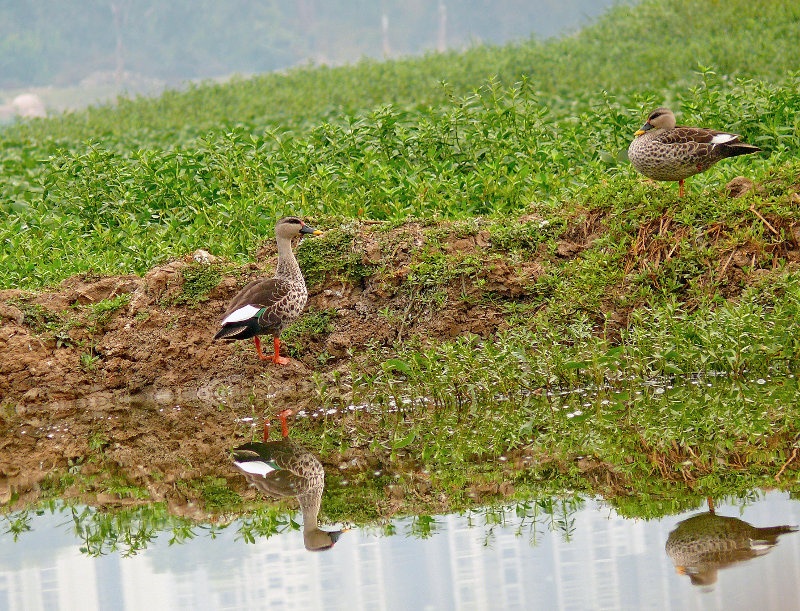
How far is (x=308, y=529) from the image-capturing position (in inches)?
218

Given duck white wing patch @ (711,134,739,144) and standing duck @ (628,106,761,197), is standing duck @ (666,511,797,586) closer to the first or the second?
standing duck @ (628,106,761,197)

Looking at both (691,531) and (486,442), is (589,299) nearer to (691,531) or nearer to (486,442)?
(486,442)

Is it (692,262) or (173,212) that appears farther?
(173,212)

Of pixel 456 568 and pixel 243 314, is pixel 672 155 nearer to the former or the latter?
pixel 243 314

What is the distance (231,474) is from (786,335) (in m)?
4.47

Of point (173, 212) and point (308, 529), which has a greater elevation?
point (173, 212)

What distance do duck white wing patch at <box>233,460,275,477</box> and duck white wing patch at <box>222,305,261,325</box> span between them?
6.26ft

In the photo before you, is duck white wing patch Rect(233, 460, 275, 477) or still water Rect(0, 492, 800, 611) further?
duck white wing patch Rect(233, 460, 275, 477)

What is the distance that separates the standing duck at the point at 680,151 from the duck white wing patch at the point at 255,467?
178 inches

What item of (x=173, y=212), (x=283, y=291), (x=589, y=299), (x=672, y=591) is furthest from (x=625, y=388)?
(x=173, y=212)

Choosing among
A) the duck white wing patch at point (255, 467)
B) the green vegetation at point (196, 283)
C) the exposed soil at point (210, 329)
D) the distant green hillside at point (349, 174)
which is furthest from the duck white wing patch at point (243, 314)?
the distant green hillside at point (349, 174)

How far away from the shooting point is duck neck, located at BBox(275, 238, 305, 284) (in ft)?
29.7

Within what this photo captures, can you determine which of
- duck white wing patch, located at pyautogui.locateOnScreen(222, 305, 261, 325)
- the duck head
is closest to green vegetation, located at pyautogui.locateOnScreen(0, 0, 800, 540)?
the duck head

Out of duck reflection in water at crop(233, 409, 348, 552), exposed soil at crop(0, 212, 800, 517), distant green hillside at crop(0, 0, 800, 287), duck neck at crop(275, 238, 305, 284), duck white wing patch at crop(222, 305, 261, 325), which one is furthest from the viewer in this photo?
distant green hillside at crop(0, 0, 800, 287)
